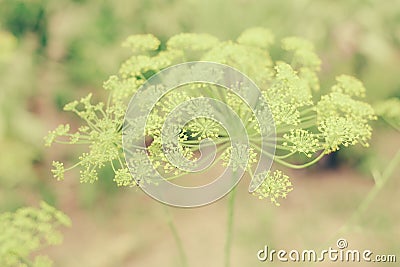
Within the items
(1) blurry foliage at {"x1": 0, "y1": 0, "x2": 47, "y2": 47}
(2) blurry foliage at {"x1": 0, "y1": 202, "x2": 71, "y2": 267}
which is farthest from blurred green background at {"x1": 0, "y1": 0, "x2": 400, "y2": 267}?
(2) blurry foliage at {"x1": 0, "y1": 202, "x2": 71, "y2": 267}

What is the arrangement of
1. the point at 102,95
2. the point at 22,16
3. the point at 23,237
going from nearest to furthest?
the point at 23,237 → the point at 22,16 → the point at 102,95

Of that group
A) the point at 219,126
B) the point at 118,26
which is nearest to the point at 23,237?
the point at 219,126

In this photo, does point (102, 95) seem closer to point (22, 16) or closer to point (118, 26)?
point (118, 26)

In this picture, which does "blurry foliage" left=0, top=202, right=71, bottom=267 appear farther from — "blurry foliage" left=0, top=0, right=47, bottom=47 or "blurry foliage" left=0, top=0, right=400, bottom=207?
"blurry foliage" left=0, top=0, right=47, bottom=47

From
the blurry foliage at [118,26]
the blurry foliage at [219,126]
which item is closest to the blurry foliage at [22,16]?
the blurry foliage at [118,26]

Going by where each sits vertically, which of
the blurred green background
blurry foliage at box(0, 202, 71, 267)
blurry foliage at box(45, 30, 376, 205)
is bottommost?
blurry foliage at box(0, 202, 71, 267)

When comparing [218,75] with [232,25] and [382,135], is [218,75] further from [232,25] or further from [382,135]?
[382,135]

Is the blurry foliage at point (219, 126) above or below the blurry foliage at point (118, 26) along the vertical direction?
below

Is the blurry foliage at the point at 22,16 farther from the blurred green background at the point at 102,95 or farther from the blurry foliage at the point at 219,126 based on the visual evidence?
the blurry foliage at the point at 219,126

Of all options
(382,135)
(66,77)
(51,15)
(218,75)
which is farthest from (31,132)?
(382,135)
